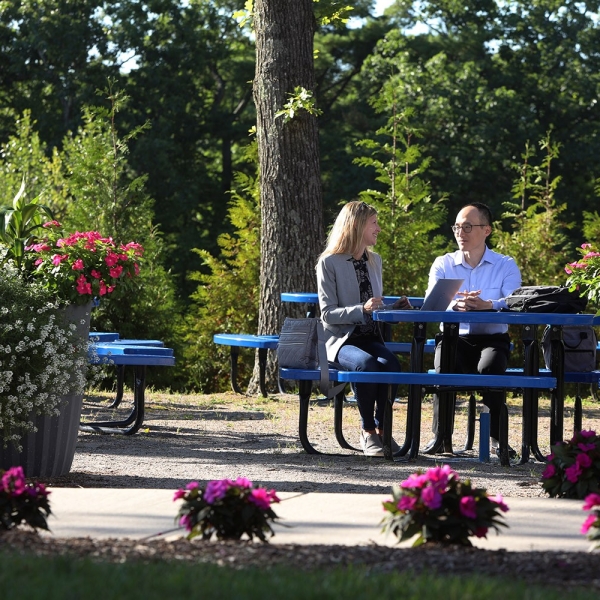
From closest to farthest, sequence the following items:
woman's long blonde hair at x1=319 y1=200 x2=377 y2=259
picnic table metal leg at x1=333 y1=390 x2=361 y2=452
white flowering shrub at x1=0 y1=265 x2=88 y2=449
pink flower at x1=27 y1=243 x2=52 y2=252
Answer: white flowering shrub at x1=0 y1=265 x2=88 y2=449
pink flower at x1=27 y1=243 x2=52 y2=252
woman's long blonde hair at x1=319 y1=200 x2=377 y2=259
picnic table metal leg at x1=333 y1=390 x2=361 y2=452

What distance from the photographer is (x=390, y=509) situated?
13.3 ft

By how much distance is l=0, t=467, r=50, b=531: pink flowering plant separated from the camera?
13.6 feet

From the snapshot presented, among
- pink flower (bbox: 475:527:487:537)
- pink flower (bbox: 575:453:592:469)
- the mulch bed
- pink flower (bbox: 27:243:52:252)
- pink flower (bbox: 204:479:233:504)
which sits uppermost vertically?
pink flower (bbox: 27:243:52:252)

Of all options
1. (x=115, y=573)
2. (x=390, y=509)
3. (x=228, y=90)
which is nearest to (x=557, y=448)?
(x=390, y=509)

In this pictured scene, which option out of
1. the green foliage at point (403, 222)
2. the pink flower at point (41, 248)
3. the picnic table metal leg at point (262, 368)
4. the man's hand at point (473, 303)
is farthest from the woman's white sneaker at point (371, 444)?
the green foliage at point (403, 222)

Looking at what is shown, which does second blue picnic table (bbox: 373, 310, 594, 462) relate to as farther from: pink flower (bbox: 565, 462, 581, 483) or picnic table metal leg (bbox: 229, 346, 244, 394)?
picnic table metal leg (bbox: 229, 346, 244, 394)

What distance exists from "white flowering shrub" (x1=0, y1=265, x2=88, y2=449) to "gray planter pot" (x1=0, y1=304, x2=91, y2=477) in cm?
9

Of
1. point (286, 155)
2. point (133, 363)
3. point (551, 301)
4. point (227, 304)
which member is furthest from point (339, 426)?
point (227, 304)

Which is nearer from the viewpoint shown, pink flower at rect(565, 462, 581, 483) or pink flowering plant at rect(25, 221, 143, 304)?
pink flower at rect(565, 462, 581, 483)

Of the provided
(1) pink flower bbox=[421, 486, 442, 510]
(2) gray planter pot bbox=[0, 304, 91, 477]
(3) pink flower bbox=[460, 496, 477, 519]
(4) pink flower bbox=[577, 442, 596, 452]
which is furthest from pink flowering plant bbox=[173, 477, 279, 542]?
(2) gray planter pot bbox=[0, 304, 91, 477]

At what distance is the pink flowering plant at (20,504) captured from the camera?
4.16 meters

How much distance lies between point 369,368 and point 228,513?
3230 millimetres

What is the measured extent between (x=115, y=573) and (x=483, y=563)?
47.1 inches

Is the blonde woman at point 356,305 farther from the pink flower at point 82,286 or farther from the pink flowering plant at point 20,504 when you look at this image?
the pink flowering plant at point 20,504
